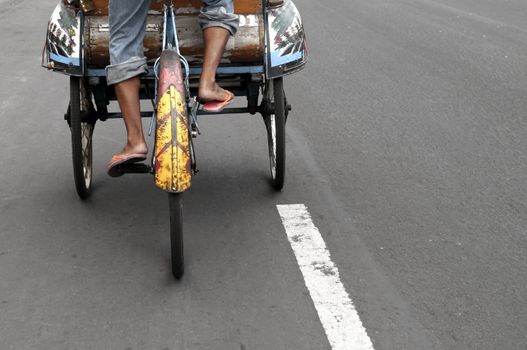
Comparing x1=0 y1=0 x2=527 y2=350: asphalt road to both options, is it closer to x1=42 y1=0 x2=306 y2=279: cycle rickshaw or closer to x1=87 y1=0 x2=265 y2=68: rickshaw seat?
x1=42 y1=0 x2=306 y2=279: cycle rickshaw

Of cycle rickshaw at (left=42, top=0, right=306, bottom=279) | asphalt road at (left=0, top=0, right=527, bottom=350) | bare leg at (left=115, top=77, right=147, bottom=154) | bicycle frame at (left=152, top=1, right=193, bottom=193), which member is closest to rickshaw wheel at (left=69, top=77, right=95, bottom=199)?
cycle rickshaw at (left=42, top=0, right=306, bottom=279)

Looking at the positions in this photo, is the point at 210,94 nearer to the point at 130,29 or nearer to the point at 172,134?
the point at 130,29

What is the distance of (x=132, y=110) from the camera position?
4539 mm

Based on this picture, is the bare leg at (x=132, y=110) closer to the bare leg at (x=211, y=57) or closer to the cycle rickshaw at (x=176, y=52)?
the cycle rickshaw at (x=176, y=52)

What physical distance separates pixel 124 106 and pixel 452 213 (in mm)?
1874

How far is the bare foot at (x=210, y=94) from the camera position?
4.49 meters

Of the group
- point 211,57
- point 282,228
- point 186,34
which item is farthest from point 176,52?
point 282,228

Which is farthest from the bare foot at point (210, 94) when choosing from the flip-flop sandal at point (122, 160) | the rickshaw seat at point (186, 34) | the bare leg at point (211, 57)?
the flip-flop sandal at point (122, 160)

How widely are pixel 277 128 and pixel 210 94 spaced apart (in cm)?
61

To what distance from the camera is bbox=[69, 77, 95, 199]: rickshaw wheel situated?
4.83 metres

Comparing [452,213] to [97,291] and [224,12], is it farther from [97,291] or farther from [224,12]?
[97,291]

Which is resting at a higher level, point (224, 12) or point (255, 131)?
point (224, 12)

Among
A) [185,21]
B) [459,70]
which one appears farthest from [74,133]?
[459,70]

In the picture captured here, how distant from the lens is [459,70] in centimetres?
950
